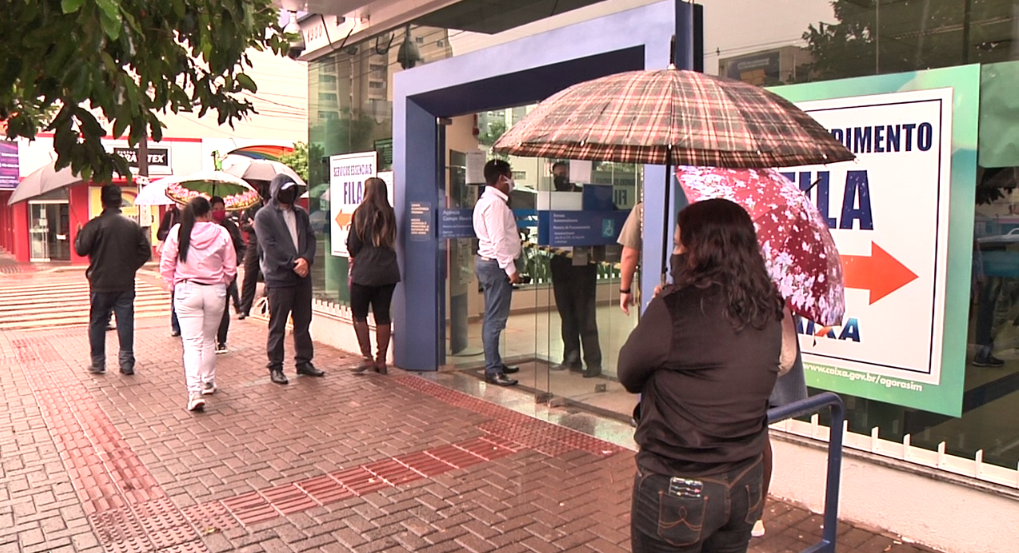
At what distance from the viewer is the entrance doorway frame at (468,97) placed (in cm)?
530

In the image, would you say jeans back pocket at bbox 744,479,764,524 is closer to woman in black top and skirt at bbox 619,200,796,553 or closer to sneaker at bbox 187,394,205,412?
woman in black top and skirt at bbox 619,200,796,553

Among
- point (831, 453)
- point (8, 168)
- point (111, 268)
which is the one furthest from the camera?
point (8, 168)

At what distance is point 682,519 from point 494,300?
5.08 m

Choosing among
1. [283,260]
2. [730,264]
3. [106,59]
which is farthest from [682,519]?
[283,260]

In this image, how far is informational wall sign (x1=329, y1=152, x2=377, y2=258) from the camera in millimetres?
8547

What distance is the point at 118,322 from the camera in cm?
789

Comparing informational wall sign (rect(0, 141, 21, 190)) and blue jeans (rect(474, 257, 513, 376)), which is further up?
informational wall sign (rect(0, 141, 21, 190))

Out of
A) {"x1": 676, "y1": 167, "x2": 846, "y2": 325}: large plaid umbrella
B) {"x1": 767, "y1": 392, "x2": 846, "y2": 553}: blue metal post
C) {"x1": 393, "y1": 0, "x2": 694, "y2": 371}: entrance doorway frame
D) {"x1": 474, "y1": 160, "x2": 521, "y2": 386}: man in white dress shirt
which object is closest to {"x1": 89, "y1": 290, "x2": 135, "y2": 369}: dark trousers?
{"x1": 393, "y1": 0, "x2": 694, "y2": 371}: entrance doorway frame

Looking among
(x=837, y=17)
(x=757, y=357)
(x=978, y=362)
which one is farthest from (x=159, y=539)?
(x=837, y=17)

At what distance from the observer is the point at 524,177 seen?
7906 millimetres

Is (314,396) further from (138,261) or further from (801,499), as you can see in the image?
(801,499)

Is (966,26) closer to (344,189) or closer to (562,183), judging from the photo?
(562,183)

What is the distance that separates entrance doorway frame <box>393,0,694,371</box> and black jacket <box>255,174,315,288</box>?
37.2 inches

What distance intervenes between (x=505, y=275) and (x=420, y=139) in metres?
1.66
